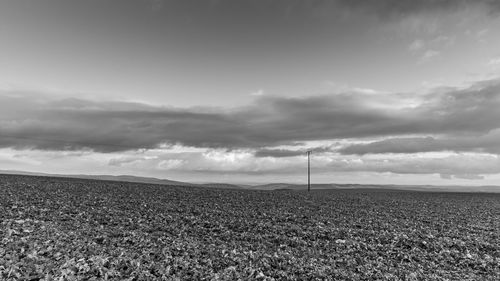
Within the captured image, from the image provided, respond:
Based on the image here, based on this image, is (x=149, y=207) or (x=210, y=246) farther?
(x=149, y=207)

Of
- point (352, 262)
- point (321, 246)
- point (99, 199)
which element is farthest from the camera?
point (99, 199)

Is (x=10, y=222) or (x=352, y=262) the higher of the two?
(x=10, y=222)

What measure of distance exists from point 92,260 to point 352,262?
14570mm

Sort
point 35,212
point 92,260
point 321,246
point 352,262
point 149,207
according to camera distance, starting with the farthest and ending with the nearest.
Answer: point 149,207, point 35,212, point 321,246, point 352,262, point 92,260

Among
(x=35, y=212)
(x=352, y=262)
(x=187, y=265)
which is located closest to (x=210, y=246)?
(x=187, y=265)

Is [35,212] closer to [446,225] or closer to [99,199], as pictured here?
[99,199]

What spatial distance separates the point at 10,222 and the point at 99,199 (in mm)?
18631

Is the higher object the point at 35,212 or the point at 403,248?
the point at 35,212

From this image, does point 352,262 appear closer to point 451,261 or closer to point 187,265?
point 451,261

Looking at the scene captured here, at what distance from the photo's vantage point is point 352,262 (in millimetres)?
20688

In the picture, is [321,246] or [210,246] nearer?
[210,246]

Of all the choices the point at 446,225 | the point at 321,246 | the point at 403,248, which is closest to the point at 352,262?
the point at 321,246

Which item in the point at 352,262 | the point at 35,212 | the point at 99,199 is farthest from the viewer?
the point at 99,199

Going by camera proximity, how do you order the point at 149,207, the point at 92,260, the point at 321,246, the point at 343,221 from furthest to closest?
the point at 149,207
the point at 343,221
the point at 321,246
the point at 92,260
